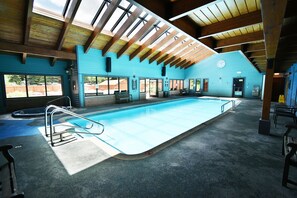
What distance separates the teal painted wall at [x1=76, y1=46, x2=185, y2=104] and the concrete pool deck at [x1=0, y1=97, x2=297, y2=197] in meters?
5.64

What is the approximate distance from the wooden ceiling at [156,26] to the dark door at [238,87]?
23.5 feet

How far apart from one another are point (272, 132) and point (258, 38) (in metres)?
2.88

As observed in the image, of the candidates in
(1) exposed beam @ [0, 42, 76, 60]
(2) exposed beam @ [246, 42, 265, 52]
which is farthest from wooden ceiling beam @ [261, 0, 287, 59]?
(1) exposed beam @ [0, 42, 76, 60]

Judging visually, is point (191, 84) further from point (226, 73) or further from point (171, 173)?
point (171, 173)

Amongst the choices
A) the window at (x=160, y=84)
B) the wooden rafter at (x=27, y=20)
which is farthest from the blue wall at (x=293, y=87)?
the wooden rafter at (x=27, y=20)

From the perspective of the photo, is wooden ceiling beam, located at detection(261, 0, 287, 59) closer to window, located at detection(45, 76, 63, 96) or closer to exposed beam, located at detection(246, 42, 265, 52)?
exposed beam, located at detection(246, 42, 265, 52)

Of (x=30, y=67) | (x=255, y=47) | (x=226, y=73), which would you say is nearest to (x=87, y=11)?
(x=30, y=67)

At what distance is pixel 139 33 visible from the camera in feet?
23.4

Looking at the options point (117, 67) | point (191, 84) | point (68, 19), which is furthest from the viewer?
point (191, 84)

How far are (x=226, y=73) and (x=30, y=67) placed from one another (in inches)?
621

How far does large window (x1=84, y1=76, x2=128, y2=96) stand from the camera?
8.17 meters

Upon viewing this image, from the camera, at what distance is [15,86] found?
6.87 m

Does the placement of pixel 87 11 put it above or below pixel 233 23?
above

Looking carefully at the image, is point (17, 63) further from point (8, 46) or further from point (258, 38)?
point (258, 38)
